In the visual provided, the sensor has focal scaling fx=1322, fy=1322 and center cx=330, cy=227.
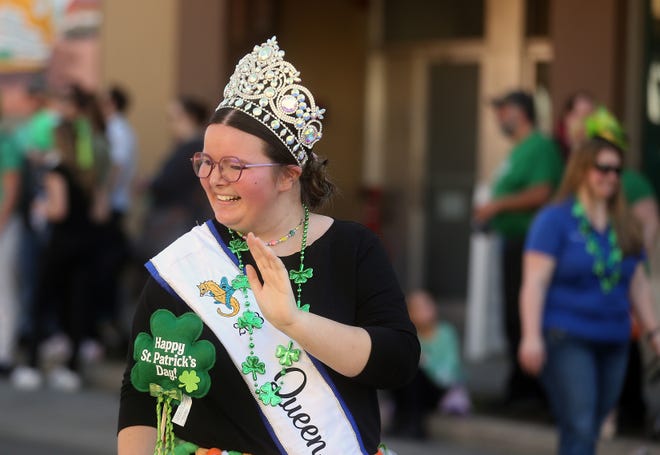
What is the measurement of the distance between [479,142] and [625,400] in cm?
415

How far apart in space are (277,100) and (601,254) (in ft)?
9.18

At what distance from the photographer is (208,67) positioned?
10344mm

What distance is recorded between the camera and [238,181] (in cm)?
298

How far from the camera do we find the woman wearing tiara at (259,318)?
9.82ft

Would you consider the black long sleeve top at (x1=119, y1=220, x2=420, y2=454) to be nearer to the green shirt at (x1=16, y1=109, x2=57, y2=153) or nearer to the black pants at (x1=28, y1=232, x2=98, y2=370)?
the black pants at (x1=28, y1=232, x2=98, y2=370)

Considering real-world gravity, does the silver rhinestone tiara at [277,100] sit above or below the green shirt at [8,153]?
above

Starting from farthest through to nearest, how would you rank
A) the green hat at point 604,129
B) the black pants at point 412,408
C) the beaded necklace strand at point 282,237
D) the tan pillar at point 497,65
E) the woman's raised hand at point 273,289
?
the tan pillar at point 497,65 < the black pants at point 412,408 < the green hat at point 604,129 < the beaded necklace strand at point 282,237 < the woman's raised hand at point 273,289

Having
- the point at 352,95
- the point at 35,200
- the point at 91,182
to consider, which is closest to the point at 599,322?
the point at 91,182

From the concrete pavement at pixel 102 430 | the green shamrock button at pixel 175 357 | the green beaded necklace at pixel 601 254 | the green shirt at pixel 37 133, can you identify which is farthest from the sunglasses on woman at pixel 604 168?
the green shirt at pixel 37 133

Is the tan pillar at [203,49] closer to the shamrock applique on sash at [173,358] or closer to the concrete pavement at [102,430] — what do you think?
the concrete pavement at [102,430]

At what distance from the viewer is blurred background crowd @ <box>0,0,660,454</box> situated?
7984 mm

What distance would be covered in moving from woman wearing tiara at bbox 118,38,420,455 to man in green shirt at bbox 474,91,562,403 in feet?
15.5

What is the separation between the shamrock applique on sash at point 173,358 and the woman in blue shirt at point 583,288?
273cm

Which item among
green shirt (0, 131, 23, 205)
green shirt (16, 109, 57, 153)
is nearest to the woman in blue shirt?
green shirt (0, 131, 23, 205)
